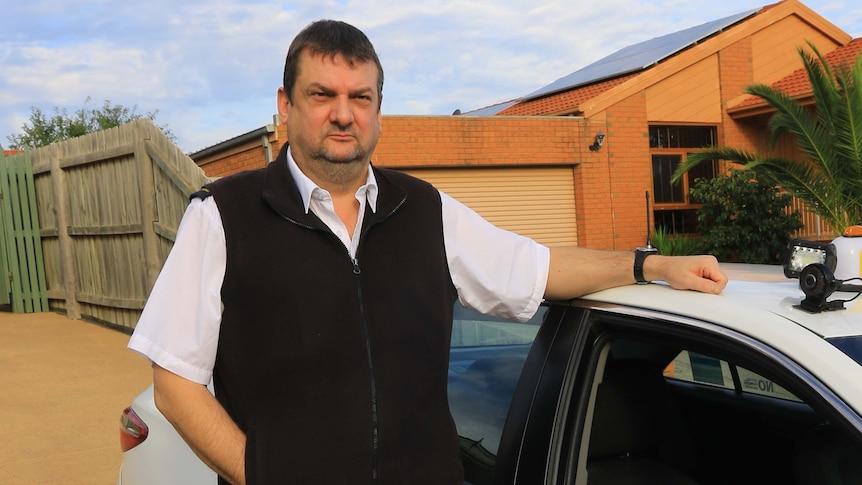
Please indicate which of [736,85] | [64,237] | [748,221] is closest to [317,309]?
[64,237]

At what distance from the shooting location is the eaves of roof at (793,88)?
46.6 feet

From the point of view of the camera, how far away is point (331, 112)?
80.2 inches

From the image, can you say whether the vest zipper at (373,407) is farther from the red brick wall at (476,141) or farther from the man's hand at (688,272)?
the red brick wall at (476,141)

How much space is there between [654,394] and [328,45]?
1.41 meters

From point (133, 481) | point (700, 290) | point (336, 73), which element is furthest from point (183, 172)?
point (700, 290)

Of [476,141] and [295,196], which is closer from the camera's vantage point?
[295,196]

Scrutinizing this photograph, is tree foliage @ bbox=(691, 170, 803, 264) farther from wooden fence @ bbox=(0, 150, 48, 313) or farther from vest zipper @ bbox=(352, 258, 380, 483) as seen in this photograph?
vest zipper @ bbox=(352, 258, 380, 483)

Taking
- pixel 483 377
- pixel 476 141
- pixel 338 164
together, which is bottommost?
pixel 483 377

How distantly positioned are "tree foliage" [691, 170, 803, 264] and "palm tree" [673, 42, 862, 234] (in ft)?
5.46

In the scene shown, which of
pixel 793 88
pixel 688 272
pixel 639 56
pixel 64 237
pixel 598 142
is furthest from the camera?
pixel 639 56

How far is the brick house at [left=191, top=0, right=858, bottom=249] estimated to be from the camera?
13711mm

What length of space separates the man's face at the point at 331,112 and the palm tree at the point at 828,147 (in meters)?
9.16

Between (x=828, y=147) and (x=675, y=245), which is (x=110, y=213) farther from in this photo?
(x=828, y=147)

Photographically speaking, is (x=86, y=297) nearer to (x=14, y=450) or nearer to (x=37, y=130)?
(x=14, y=450)
